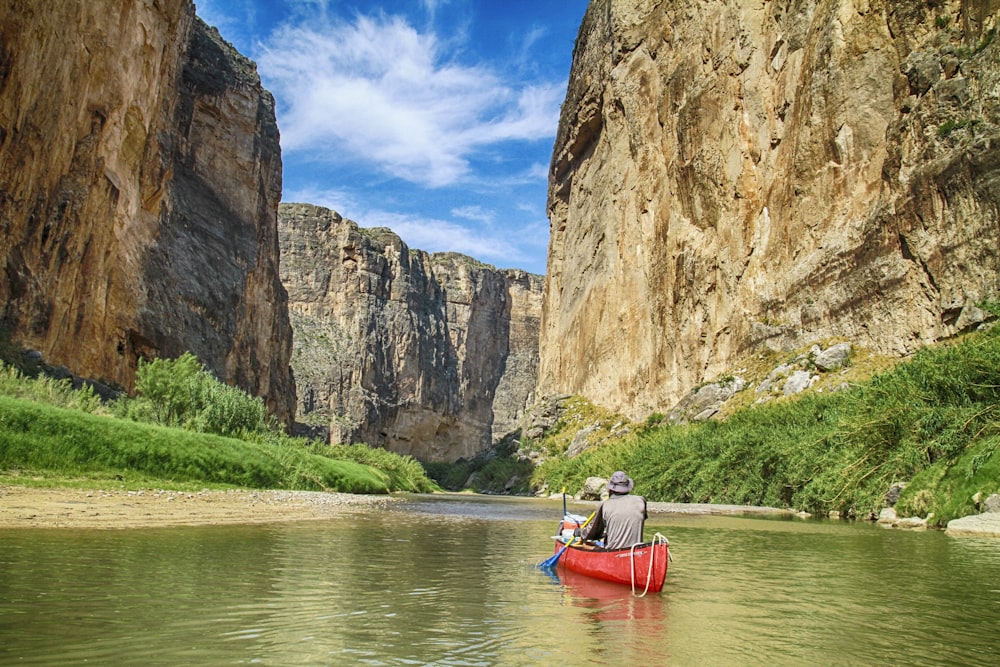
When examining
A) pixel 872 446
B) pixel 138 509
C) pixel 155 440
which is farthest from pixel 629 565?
pixel 155 440

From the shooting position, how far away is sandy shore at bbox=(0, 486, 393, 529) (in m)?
13.3

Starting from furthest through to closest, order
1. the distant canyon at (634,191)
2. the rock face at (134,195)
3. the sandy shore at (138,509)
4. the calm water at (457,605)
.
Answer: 1. the rock face at (134,195)
2. the distant canyon at (634,191)
3. the sandy shore at (138,509)
4. the calm water at (457,605)

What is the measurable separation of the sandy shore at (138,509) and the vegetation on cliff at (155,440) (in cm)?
156

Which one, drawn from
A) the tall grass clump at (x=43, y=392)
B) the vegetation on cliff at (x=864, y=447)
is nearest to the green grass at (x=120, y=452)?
the tall grass clump at (x=43, y=392)

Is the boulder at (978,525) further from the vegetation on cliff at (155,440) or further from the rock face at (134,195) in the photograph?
the rock face at (134,195)

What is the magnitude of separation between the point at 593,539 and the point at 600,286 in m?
52.1

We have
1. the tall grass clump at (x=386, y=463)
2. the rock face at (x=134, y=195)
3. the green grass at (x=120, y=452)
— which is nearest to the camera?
the green grass at (x=120, y=452)

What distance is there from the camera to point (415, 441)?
130 meters

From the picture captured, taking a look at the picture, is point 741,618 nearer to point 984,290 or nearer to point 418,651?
point 418,651

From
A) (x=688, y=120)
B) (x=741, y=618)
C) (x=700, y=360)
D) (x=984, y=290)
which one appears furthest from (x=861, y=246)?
(x=741, y=618)

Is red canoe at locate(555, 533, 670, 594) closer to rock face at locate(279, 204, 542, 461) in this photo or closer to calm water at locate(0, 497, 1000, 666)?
calm water at locate(0, 497, 1000, 666)

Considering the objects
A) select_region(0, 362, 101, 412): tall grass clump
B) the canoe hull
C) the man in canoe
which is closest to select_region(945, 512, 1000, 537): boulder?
the man in canoe

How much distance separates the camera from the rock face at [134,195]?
34.9 metres

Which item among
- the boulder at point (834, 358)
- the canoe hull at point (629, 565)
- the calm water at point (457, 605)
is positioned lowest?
the calm water at point (457, 605)
